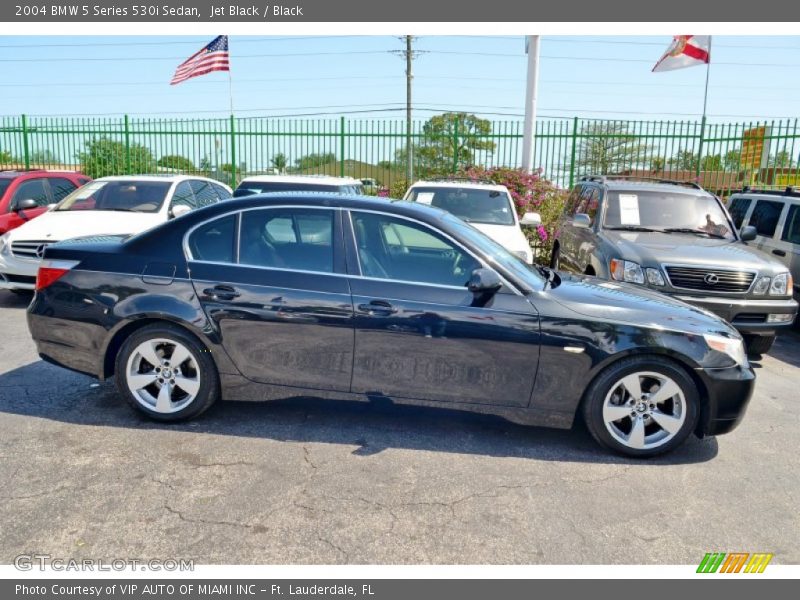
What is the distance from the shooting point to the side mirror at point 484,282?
3.86 metres

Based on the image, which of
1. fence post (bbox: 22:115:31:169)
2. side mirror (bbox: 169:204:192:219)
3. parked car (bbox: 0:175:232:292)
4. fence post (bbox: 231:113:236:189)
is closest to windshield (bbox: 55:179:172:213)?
parked car (bbox: 0:175:232:292)

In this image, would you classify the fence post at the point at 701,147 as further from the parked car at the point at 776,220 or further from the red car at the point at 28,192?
the red car at the point at 28,192

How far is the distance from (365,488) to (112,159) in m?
15.7

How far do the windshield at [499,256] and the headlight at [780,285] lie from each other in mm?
3241

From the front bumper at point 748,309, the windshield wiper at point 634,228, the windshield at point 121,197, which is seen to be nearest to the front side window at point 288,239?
the front bumper at point 748,309

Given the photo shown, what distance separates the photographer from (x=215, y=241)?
4277 millimetres

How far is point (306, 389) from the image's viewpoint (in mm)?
4164

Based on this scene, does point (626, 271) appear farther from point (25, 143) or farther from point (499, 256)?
point (25, 143)

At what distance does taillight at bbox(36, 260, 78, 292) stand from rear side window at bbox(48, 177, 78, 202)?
6746 mm

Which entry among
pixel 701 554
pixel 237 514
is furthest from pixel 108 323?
pixel 701 554

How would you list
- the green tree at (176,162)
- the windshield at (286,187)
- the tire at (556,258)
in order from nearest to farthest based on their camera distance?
1. the windshield at (286,187)
2. the tire at (556,258)
3. the green tree at (176,162)

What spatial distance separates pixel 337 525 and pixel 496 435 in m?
1.53

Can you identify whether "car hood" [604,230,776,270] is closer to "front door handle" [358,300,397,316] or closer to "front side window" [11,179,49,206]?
"front door handle" [358,300,397,316]

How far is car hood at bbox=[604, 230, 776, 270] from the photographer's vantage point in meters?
6.25
